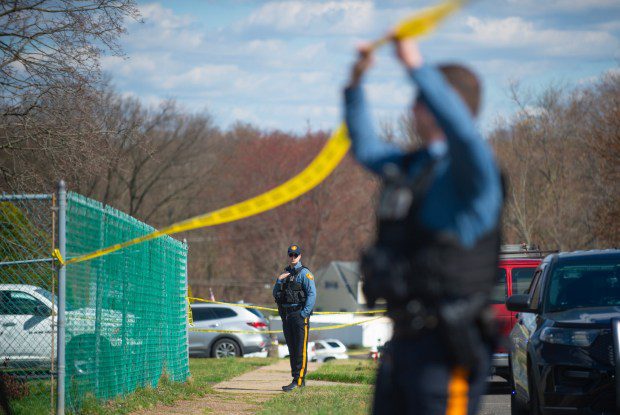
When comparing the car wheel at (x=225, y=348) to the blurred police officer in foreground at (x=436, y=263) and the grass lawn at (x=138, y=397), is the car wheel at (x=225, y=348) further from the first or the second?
the blurred police officer in foreground at (x=436, y=263)

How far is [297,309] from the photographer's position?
13625 millimetres

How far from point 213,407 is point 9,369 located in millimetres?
2546

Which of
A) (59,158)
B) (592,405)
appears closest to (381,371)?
(592,405)

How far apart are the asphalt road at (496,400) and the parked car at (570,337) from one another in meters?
1.15

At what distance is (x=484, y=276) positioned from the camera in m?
3.46

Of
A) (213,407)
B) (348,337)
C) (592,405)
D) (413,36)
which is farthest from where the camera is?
(348,337)

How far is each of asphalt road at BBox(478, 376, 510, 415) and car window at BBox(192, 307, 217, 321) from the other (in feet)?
33.3

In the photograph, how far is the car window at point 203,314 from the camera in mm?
25203

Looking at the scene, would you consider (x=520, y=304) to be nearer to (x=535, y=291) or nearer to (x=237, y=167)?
(x=535, y=291)

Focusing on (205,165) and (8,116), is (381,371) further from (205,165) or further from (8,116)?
(205,165)

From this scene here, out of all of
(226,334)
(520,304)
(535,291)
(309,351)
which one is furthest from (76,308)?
(309,351)

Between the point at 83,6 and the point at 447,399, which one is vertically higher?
the point at 83,6

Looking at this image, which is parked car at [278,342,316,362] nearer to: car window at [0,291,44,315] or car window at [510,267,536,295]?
car window at [510,267,536,295]

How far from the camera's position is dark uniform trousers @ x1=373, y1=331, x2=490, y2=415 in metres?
3.43
